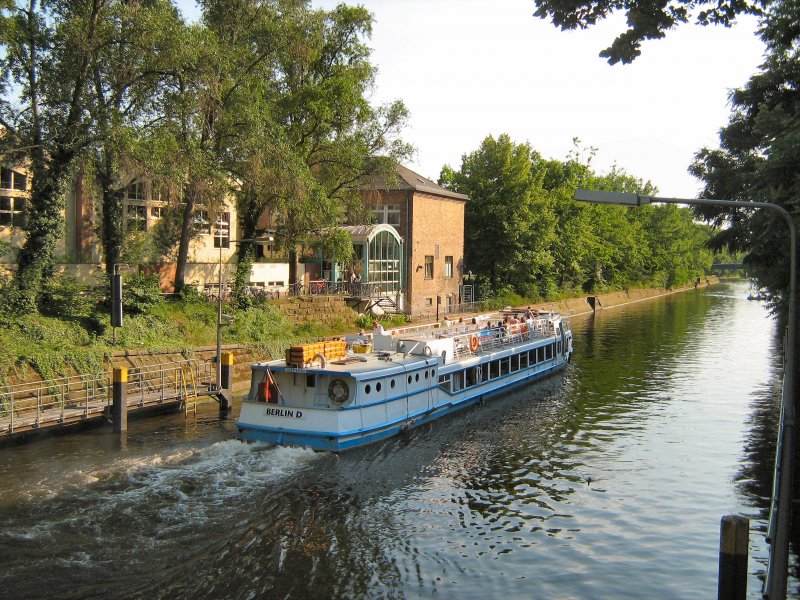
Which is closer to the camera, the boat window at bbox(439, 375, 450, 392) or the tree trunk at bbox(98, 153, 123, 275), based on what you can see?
Answer: the boat window at bbox(439, 375, 450, 392)

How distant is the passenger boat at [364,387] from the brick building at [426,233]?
66.7ft

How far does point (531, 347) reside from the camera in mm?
37781

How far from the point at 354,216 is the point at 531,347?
1398 cm

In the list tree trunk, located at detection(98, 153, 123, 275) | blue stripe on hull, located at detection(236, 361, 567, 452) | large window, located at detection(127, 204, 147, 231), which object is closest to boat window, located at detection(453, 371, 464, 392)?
blue stripe on hull, located at detection(236, 361, 567, 452)

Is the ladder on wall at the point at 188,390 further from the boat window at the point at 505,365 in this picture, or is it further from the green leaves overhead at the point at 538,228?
the green leaves overhead at the point at 538,228

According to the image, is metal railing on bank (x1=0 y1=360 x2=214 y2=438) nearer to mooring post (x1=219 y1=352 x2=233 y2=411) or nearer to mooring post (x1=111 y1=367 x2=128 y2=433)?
mooring post (x1=219 y1=352 x2=233 y2=411)

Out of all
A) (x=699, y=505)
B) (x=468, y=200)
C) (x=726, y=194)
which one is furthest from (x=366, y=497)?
(x=468, y=200)

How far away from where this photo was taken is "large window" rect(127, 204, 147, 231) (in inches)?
1457

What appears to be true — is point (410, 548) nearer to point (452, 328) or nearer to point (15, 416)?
point (15, 416)

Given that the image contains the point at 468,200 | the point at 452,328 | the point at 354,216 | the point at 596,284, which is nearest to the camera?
the point at 452,328

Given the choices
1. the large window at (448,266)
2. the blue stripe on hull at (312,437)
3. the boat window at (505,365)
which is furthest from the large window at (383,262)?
the blue stripe on hull at (312,437)

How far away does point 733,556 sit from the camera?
35.8 feet

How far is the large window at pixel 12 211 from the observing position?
111ft

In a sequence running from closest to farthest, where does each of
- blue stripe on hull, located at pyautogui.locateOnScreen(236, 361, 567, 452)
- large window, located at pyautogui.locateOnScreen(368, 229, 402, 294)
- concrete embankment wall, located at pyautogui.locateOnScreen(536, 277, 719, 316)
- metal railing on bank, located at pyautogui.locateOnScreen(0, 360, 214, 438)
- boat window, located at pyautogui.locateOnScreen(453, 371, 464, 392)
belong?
blue stripe on hull, located at pyautogui.locateOnScreen(236, 361, 567, 452), metal railing on bank, located at pyautogui.locateOnScreen(0, 360, 214, 438), boat window, located at pyautogui.locateOnScreen(453, 371, 464, 392), large window, located at pyautogui.locateOnScreen(368, 229, 402, 294), concrete embankment wall, located at pyautogui.locateOnScreen(536, 277, 719, 316)
